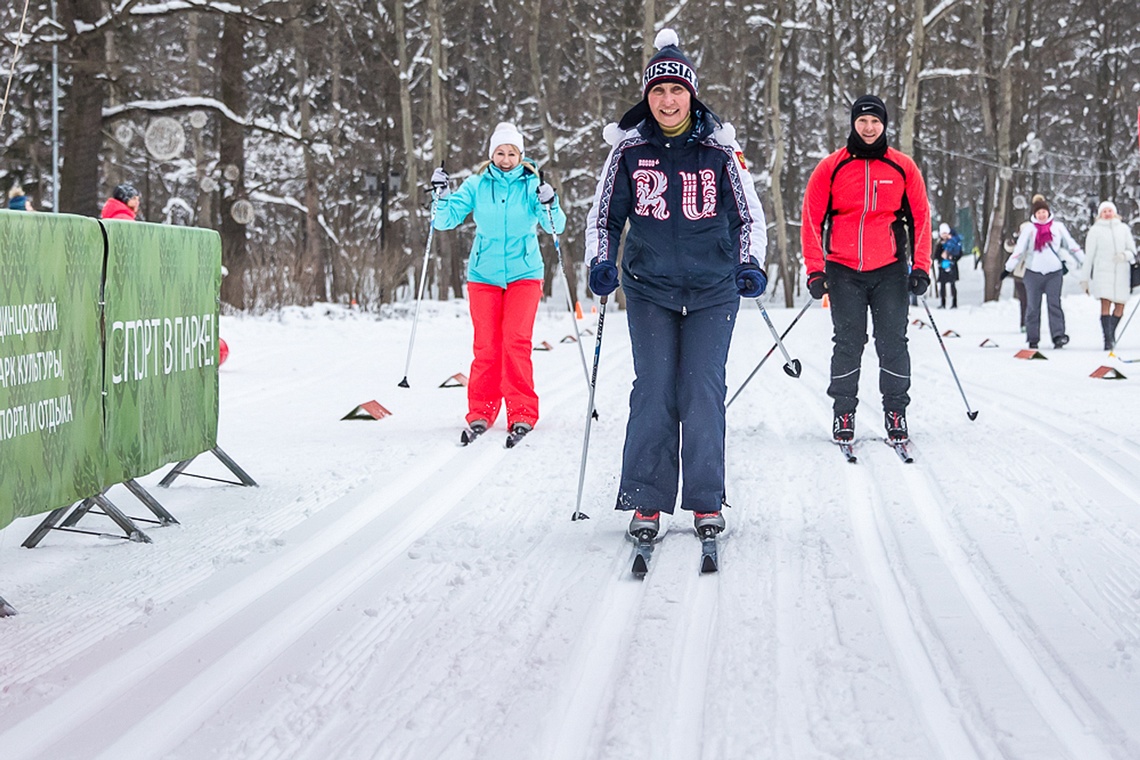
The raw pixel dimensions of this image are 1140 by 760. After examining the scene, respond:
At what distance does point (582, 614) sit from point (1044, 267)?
43.3 feet

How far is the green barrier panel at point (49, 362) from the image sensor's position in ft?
13.2

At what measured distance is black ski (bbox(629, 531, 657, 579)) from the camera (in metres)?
4.40

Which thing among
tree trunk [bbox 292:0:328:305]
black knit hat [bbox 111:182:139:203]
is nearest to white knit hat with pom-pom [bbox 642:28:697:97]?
black knit hat [bbox 111:182:139:203]

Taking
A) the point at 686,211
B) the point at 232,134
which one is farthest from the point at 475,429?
the point at 232,134

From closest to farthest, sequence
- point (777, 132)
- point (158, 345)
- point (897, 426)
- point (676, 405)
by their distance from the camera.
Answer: point (676, 405) → point (158, 345) → point (897, 426) → point (777, 132)

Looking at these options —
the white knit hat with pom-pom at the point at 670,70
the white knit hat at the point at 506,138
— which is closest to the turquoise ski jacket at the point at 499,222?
the white knit hat at the point at 506,138

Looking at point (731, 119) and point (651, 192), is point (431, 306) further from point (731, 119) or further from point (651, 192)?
point (651, 192)

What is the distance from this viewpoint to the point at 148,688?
327 cm

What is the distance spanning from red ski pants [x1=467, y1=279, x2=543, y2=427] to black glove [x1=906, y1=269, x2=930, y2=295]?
7.66ft

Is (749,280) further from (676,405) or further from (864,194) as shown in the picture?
(864,194)

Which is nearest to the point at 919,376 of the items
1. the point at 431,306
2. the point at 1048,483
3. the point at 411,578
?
the point at 1048,483

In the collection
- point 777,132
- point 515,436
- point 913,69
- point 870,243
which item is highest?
point 913,69

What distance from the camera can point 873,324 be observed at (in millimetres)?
7328

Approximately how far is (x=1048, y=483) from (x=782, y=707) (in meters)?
3.50
